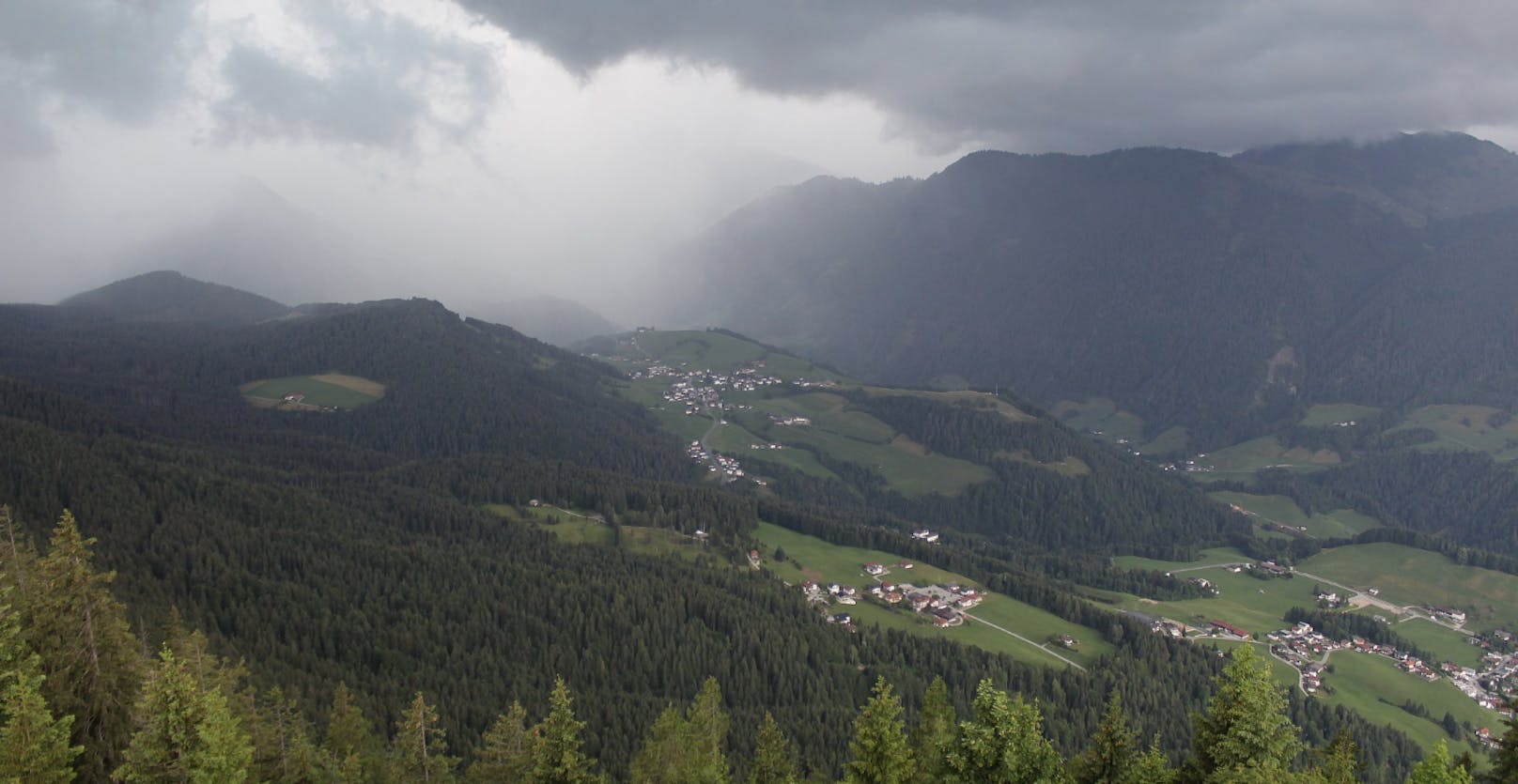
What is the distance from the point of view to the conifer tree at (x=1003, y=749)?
1252 inches

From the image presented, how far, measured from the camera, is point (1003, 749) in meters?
31.9

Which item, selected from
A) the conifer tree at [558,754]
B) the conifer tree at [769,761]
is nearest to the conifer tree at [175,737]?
the conifer tree at [558,754]

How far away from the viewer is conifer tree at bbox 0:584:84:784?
2722 cm

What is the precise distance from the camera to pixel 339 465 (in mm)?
197500

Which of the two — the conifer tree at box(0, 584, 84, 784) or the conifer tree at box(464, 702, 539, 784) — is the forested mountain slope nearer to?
the conifer tree at box(464, 702, 539, 784)

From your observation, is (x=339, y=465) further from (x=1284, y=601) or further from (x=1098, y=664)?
(x=1284, y=601)

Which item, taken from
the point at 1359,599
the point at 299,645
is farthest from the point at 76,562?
the point at 1359,599

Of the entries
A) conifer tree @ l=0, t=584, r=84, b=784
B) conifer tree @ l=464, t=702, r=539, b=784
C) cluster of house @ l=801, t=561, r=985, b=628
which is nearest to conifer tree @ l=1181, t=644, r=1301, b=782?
conifer tree @ l=464, t=702, r=539, b=784

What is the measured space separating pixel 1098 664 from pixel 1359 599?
102 meters

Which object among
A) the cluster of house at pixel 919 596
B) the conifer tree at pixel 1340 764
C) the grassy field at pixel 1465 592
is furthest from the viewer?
the grassy field at pixel 1465 592

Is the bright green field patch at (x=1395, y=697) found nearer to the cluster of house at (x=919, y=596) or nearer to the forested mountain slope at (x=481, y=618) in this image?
the forested mountain slope at (x=481, y=618)

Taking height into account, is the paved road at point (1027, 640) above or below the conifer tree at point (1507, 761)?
below

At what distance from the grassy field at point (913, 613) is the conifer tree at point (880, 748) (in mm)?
98120

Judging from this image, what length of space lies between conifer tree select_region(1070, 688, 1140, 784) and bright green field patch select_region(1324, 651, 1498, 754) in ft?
406
